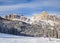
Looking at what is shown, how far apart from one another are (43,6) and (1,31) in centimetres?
168

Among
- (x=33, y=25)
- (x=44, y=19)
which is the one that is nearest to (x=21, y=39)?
(x=33, y=25)

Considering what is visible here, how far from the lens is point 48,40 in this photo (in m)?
6.72

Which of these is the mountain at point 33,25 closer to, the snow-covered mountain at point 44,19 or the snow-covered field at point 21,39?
the snow-covered mountain at point 44,19

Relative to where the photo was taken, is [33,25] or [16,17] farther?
[33,25]

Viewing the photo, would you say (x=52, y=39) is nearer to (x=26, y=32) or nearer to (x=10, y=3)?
(x=26, y=32)

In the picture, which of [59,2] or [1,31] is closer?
[1,31]

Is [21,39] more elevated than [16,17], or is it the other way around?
[16,17]

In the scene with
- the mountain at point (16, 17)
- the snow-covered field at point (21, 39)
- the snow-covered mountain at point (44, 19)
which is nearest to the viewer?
the snow-covered field at point (21, 39)

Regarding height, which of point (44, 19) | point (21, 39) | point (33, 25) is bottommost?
point (21, 39)

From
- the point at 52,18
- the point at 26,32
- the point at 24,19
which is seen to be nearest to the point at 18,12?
the point at 24,19

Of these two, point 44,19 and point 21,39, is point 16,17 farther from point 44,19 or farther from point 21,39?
point 44,19

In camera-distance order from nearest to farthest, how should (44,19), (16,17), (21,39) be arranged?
(21,39) → (16,17) → (44,19)

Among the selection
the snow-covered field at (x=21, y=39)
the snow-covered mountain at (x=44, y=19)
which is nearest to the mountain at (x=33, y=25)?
the snow-covered mountain at (x=44, y=19)

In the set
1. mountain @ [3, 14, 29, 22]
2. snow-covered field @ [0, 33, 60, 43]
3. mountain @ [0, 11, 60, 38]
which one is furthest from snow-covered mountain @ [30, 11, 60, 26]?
snow-covered field @ [0, 33, 60, 43]
